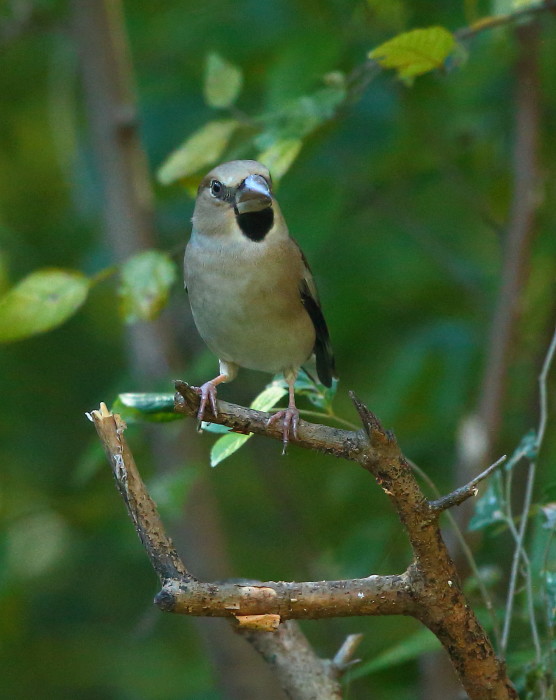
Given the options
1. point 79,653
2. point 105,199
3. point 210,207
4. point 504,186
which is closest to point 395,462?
point 210,207

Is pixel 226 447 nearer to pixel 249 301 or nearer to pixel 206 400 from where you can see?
pixel 206 400

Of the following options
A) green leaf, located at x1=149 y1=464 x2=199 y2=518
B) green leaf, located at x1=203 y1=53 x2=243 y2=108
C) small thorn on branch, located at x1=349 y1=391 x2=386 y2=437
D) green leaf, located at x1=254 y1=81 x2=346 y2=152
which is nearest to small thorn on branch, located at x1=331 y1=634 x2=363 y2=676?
small thorn on branch, located at x1=349 y1=391 x2=386 y2=437

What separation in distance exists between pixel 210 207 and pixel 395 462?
1.98 meters

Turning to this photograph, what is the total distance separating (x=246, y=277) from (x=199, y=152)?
0.61 m

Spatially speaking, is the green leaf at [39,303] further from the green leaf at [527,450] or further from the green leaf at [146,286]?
the green leaf at [527,450]

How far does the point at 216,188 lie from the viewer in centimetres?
404

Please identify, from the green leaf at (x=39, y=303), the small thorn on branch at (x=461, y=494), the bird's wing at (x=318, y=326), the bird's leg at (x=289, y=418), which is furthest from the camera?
the bird's wing at (x=318, y=326)

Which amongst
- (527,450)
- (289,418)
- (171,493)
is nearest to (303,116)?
(289,418)

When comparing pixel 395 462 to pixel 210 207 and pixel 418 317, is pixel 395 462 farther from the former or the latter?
pixel 418 317

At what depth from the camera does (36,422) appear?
633cm

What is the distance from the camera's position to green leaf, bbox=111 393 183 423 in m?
2.79

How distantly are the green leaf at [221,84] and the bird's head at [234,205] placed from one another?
36 centimetres

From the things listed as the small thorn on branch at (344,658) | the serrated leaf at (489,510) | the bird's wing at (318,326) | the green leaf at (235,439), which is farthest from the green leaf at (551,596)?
the bird's wing at (318,326)

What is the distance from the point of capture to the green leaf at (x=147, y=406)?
110 inches
